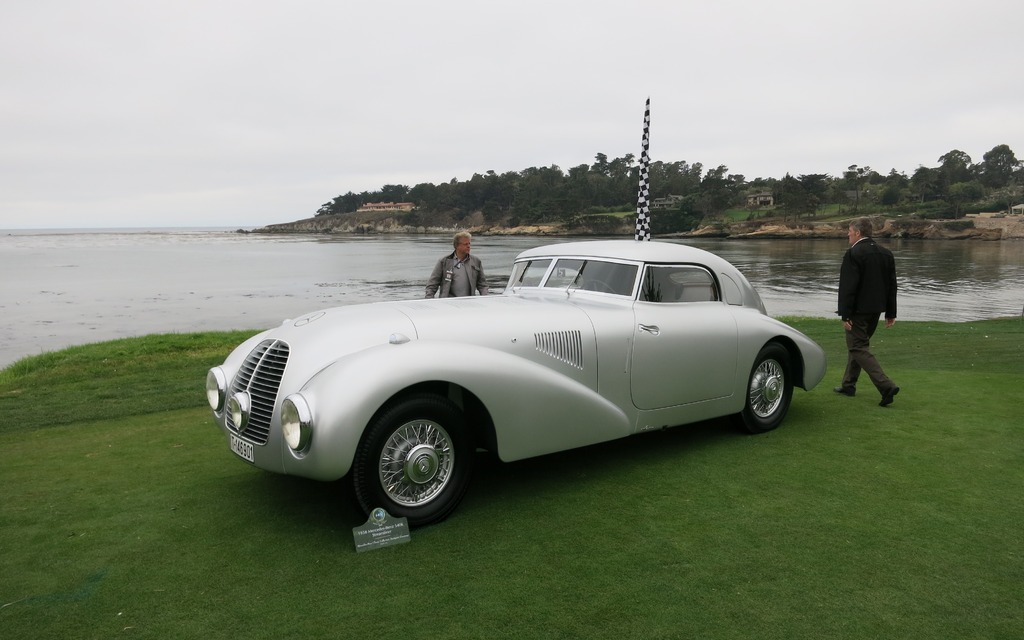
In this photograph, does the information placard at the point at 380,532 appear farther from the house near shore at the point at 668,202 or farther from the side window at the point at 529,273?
the house near shore at the point at 668,202

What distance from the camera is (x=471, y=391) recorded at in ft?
13.5

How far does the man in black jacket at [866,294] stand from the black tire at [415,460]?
4802 millimetres

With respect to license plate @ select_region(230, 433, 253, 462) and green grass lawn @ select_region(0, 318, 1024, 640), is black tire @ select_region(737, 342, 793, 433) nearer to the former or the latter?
green grass lawn @ select_region(0, 318, 1024, 640)

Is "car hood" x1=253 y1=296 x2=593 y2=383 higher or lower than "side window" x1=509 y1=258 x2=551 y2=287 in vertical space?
lower

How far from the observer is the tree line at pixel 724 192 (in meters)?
114

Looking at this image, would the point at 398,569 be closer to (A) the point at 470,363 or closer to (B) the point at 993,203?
(A) the point at 470,363

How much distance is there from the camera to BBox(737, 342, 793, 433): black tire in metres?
6.01

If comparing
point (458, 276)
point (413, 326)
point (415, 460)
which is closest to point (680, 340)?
point (413, 326)

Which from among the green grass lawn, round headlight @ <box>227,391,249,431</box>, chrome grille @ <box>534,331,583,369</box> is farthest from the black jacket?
round headlight @ <box>227,391,249,431</box>

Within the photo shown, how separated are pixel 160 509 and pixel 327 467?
153cm

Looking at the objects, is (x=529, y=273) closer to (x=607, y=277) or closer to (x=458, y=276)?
(x=607, y=277)

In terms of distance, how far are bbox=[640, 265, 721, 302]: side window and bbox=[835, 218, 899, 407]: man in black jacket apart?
1910 millimetres

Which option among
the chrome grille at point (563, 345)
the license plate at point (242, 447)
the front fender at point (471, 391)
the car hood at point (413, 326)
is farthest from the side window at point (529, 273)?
the license plate at point (242, 447)

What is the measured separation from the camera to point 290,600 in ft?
10.7
